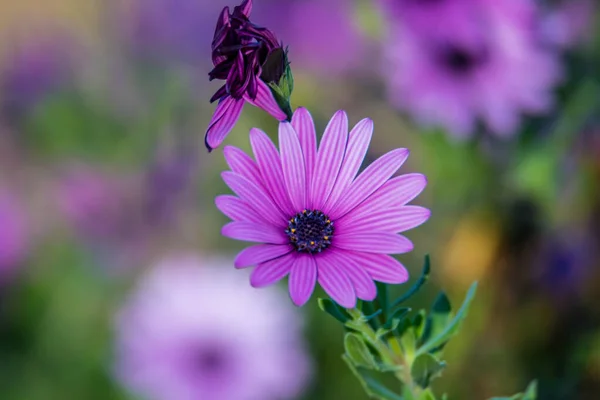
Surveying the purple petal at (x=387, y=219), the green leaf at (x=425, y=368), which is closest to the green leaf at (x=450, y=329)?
the green leaf at (x=425, y=368)

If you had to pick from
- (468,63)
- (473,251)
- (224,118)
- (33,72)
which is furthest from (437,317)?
(33,72)

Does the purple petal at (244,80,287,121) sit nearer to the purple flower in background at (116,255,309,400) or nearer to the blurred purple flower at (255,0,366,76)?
the purple flower in background at (116,255,309,400)

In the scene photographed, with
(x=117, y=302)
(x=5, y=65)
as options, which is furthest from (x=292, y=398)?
(x=5, y=65)

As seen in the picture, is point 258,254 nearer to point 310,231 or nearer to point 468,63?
point 310,231

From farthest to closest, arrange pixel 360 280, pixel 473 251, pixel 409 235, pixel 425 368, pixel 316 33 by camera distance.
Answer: pixel 316 33
pixel 409 235
pixel 473 251
pixel 425 368
pixel 360 280

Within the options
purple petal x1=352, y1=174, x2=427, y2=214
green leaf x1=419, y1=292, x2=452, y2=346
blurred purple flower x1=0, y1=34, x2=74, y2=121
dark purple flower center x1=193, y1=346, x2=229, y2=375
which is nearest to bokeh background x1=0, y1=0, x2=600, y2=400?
dark purple flower center x1=193, y1=346, x2=229, y2=375

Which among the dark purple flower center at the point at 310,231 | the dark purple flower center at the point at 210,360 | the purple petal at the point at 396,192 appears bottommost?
the dark purple flower center at the point at 210,360

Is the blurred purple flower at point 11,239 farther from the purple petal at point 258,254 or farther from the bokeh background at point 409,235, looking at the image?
the purple petal at point 258,254
